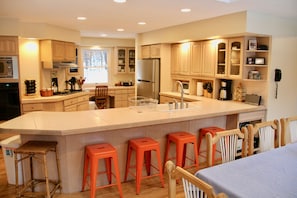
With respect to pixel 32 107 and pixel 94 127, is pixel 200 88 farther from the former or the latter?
pixel 32 107

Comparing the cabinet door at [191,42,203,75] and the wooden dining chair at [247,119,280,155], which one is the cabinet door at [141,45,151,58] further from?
the wooden dining chair at [247,119,280,155]

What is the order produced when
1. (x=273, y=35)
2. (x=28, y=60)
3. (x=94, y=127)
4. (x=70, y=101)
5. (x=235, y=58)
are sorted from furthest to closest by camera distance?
1. (x=70, y=101)
2. (x=28, y=60)
3. (x=235, y=58)
4. (x=273, y=35)
5. (x=94, y=127)

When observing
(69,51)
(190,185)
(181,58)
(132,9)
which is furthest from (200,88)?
(190,185)

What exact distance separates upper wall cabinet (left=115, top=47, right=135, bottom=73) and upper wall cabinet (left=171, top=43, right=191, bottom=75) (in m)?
3.02

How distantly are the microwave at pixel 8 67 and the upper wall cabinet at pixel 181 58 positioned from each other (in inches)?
137

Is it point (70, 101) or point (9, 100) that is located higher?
point (9, 100)

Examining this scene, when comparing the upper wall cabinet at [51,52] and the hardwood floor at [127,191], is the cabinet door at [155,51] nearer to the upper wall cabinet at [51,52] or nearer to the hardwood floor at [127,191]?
the upper wall cabinet at [51,52]

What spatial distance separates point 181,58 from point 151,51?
40.4 inches

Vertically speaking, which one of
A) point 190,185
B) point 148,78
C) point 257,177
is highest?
point 148,78

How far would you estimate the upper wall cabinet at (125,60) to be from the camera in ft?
28.8

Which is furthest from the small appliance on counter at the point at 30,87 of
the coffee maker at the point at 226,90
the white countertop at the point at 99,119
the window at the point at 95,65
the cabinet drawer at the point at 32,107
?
the coffee maker at the point at 226,90

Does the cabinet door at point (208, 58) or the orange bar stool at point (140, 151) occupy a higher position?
the cabinet door at point (208, 58)

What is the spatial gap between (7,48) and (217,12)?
3874 millimetres

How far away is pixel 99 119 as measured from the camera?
3.04 metres
